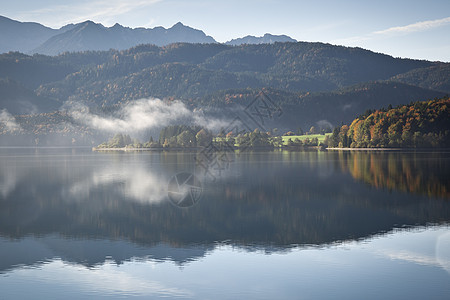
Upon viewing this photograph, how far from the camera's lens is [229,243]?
3884cm

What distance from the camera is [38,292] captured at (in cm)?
2797

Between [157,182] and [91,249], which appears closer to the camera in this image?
[91,249]

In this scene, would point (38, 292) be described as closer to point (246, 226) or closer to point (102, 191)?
point (246, 226)

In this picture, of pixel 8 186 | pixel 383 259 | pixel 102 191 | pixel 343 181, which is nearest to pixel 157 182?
pixel 102 191

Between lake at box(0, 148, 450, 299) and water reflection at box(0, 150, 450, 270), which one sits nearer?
lake at box(0, 148, 450, 299)

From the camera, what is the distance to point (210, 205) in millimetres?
A: 58531

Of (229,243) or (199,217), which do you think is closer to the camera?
(229,243)

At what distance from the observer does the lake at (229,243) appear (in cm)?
2858

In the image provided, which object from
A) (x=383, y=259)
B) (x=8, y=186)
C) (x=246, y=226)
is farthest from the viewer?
(x=8, y=186)

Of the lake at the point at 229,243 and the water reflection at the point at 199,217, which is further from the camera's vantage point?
the water reflection at the point at 199,217

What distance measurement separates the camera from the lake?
28578mm

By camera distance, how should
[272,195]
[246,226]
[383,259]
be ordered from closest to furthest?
[383,259] < [246,226] < [272,195]

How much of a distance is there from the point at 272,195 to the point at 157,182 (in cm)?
2749

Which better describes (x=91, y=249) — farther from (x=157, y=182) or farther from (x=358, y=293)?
(x=157, y=182)
